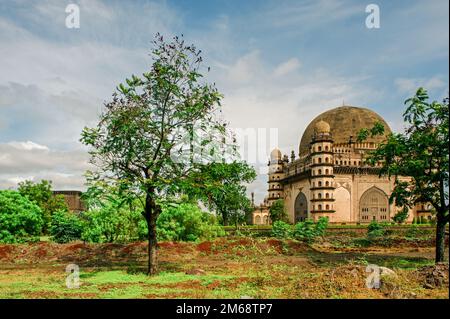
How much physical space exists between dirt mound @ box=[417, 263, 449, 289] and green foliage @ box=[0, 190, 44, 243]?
993 inches

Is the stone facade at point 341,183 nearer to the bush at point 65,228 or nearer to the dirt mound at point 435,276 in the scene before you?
the bush at point 65,228

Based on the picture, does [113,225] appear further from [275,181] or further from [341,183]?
[275,181]

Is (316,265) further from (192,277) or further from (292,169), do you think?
(292,169)

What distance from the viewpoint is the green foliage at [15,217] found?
2906 cm

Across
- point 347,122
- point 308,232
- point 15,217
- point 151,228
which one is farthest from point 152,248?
point 347,122

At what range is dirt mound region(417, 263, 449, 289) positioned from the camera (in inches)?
486

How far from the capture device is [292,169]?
2564 inches

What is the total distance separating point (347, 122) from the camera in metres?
63.1

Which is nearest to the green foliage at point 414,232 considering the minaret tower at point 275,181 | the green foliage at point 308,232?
the green foliage at point 308,232

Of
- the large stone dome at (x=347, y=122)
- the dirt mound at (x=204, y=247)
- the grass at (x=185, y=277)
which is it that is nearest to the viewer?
the grass at (x=185, y=277)

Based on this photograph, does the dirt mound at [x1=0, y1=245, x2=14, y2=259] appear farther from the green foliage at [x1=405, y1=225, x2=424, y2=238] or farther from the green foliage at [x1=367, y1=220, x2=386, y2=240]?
the green foliage at [x1=405, y1=225, x2=424, y2=238]

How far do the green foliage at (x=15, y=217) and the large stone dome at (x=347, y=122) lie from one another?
43.7 m

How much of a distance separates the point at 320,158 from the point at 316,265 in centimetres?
3618
